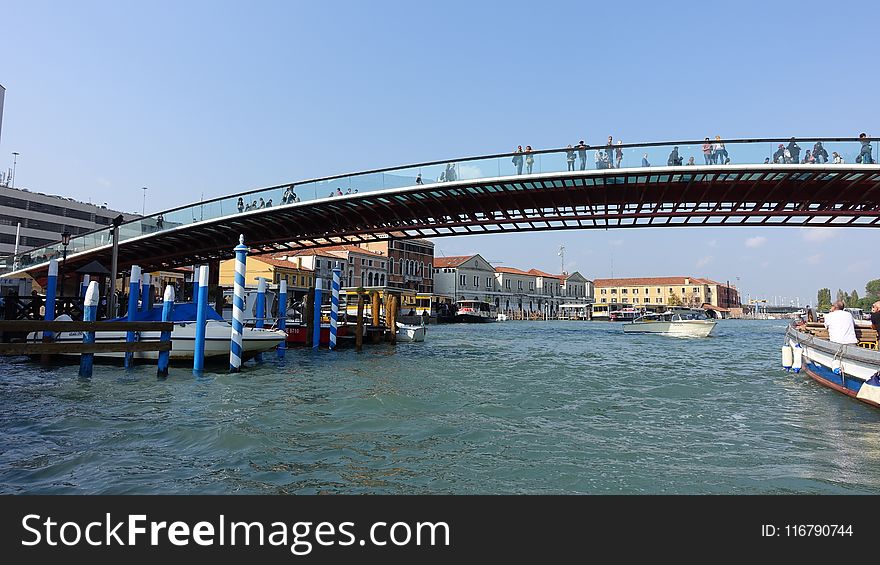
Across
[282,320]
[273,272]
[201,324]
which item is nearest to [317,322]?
[282,320]

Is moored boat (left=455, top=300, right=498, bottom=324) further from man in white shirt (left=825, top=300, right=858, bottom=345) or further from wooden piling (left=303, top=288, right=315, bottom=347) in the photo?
man in white shirt (left=825, top=300, right=858, bottom=345)

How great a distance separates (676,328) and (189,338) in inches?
1198

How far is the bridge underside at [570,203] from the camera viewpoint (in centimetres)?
2033

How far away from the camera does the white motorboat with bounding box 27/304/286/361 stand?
Answer: 13492mm

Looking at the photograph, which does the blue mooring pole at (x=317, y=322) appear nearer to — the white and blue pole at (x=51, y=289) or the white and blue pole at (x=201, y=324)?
the white and blue pole at (x=201, y=324)

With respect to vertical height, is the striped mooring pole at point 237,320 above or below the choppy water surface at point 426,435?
above

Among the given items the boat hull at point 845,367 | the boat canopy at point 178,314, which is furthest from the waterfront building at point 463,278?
the boat hull at point 845,367

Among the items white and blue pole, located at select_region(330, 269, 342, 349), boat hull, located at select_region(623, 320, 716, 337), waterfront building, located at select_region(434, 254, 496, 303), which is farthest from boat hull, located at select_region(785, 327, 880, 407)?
waterfront building, located at select_region(434, 254, 496, 303)

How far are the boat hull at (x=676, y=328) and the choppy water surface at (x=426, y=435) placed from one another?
23697 millimetres

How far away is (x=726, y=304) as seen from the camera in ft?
434

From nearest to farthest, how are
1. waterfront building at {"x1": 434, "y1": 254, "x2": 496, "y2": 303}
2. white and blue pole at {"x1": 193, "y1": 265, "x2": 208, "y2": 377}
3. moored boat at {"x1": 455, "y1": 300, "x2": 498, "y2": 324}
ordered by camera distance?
white and blue pole at {"x1": 193, "y1": 265, "x2": 208, "y2": 377}, moored boat at {"x1": 455, "y1": 300, "x2": 498, "y2": 324}, waterfront building at {"x1": 434, "y1": 254, "x2": 496, "y2": 303}

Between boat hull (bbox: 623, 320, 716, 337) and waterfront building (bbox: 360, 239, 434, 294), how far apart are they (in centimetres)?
3222
